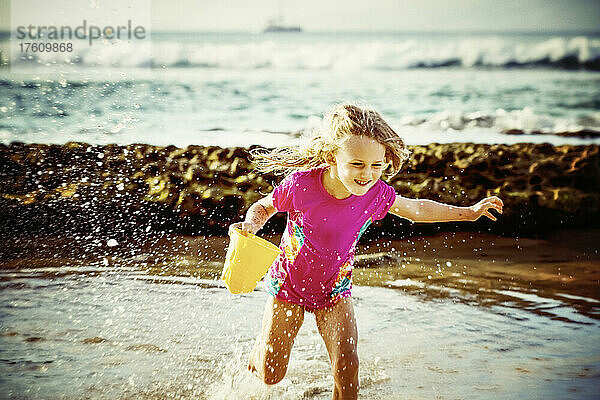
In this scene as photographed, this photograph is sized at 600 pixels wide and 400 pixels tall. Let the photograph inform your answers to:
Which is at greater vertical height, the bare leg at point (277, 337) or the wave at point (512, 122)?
the wave at point (512, 122)

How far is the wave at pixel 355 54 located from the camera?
40.3 feet

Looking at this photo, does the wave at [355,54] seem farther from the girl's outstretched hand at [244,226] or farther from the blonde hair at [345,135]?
the girl's outstretched hand at [244,226]

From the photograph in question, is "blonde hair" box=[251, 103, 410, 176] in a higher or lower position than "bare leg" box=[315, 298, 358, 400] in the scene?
higher

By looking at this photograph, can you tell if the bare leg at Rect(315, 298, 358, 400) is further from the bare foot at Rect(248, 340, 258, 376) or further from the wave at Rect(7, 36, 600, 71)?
the wave at Rect(7, 36, 600, 71)

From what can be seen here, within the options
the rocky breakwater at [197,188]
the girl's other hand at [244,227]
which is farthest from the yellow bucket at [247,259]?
the rocky breakwater at [197,188]

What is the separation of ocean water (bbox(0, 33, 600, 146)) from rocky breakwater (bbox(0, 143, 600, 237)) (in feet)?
11.2

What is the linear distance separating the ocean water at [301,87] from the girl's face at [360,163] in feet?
Answer: 24.1

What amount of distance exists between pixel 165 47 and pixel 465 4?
223 inches

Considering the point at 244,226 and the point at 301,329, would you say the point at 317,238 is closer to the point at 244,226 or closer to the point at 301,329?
the point at 244,226

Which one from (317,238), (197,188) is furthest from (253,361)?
(197,188)

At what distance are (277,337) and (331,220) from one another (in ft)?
1.62

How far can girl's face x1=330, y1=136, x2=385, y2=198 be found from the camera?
2342 millimetres

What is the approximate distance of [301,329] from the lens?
11.7 ft

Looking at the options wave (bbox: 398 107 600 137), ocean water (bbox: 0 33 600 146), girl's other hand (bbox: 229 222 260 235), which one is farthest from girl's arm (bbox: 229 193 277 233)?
wave (bbox: 398 107 600 137)
